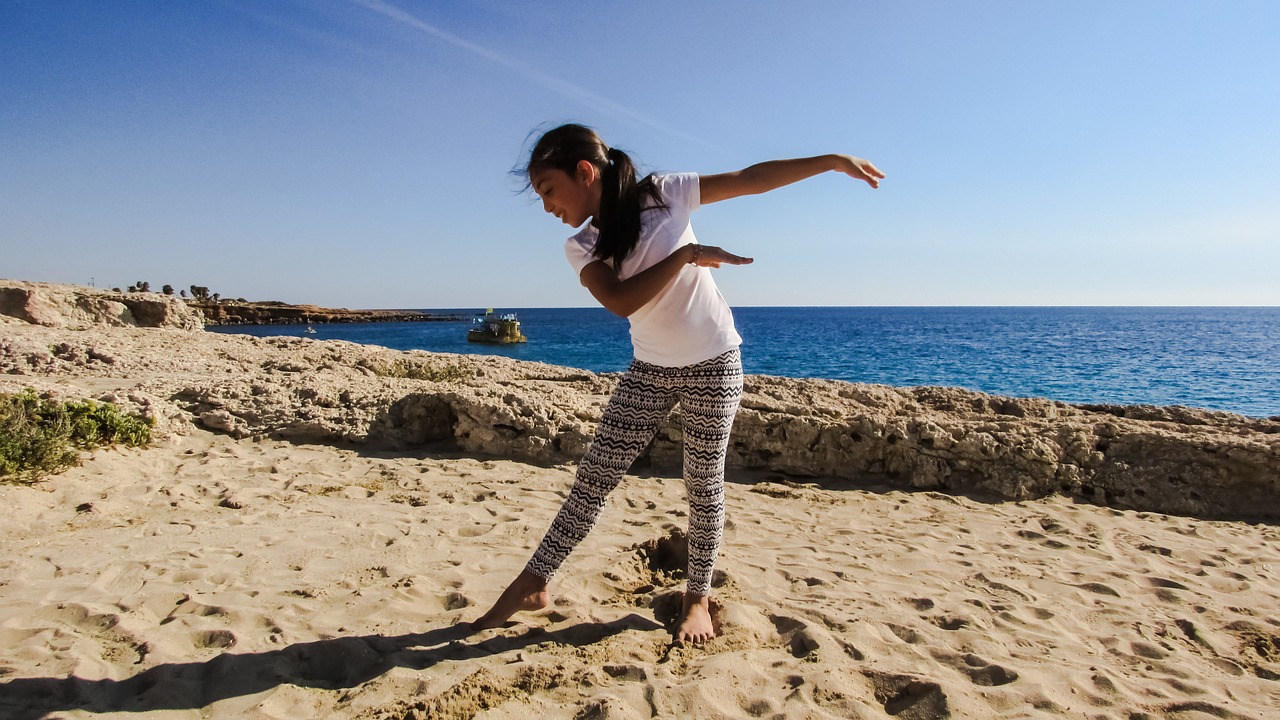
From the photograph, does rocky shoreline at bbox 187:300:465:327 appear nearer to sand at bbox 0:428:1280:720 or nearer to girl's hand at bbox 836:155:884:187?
sand at bbox 0:428:1280:720

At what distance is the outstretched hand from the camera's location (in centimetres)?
209

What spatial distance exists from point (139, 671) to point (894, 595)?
2961 millimetres

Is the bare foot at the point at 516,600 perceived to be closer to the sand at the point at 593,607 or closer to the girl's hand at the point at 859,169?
the sand at the point at 593,607

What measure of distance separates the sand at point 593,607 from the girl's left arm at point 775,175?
5.47 ft

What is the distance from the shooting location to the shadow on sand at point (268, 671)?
2008 mm

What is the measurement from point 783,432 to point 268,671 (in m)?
4.16

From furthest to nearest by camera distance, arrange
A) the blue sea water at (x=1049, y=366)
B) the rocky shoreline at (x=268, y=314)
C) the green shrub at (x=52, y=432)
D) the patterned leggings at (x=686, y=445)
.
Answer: the rocky shoreline at (x=268, y=314) < the blue sea water at (x=1049, y=366) < the green shrub at (x=52, y=432) < the patterned leggings at (x=686, y=445)

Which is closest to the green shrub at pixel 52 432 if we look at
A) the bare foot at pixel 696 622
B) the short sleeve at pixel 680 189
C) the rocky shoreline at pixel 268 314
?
the bare foot at pixel 696 622

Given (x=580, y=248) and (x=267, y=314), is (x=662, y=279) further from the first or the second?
(x=267, y=314)

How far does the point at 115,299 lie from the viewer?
11891mm

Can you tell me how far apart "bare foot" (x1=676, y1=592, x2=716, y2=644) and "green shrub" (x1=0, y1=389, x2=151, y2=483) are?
404cm

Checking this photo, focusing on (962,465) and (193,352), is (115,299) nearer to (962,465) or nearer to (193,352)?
(193,352)

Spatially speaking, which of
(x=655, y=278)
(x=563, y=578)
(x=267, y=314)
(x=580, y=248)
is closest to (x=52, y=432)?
(x=563, y=578)

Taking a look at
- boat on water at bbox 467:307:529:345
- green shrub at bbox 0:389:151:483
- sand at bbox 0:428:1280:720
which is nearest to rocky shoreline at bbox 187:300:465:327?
boat on water at bbox 467:307:529:345
